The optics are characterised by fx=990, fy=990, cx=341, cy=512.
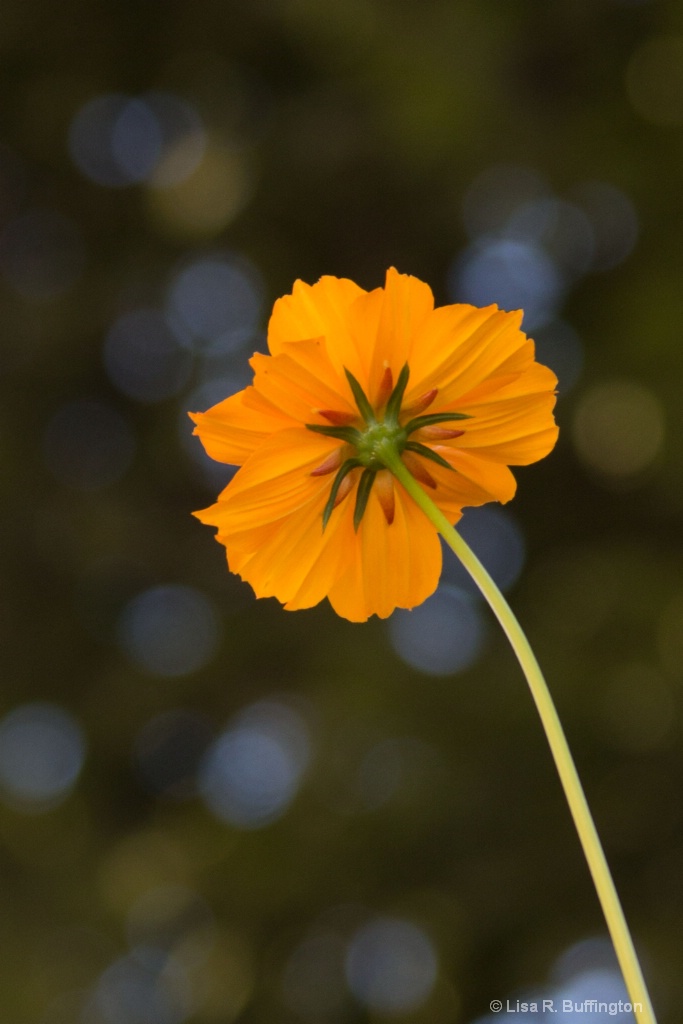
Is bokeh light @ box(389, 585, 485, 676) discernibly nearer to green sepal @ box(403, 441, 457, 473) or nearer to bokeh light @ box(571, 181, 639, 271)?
bokeh light @ box(571, 181, 639, 271)

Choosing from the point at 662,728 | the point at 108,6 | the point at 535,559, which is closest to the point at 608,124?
the point at 535,559

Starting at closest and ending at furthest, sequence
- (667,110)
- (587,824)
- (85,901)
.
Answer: (587,824), (667,110), (85,901)

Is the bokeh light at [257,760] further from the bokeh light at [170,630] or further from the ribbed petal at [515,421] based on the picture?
the ribbed petal at [515,421]

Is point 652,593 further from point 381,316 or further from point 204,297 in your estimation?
point 381,316

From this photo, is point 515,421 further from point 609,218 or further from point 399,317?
point 609,218

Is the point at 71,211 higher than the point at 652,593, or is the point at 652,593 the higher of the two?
the point at 71,211

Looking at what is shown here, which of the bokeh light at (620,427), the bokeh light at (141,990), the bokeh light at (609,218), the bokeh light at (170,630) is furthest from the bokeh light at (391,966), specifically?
the bokeh light at (609,218)
